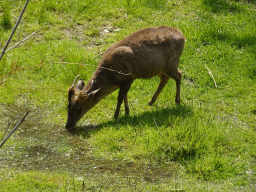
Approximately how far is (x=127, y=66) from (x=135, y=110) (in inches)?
43.6

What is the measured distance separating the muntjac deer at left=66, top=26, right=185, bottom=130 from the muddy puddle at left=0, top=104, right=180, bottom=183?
1.59ft

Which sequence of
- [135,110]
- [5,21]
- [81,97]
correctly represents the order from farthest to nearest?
[5,21]
[135,110]
[81,97]

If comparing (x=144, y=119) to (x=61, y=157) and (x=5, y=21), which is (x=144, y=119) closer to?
(x=61, y=157)

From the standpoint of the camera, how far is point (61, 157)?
597 centimetres

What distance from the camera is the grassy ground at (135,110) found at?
212 inches

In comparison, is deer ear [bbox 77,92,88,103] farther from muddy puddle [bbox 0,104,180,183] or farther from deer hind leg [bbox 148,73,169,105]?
deer hind leg [bbox 148,73,169,105]

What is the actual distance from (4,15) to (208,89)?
642cm

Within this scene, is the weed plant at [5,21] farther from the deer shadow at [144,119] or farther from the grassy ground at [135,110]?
the deer shadow at [144,119]

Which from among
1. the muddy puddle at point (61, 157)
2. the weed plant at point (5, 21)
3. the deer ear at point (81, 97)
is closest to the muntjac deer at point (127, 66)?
the deer ear at point (81, 97)

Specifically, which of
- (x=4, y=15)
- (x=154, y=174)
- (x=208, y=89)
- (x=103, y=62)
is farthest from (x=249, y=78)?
(x=4, y=15)

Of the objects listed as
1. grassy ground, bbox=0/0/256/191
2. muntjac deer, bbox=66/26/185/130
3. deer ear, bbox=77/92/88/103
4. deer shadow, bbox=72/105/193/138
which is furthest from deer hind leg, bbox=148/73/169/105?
deer ear, bbox=77/92/88/103

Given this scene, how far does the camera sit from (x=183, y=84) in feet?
28.4

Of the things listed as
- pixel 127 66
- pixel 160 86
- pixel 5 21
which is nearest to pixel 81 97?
pixel 127 66

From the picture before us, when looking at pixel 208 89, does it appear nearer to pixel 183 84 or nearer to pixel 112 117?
pixel 183 84
